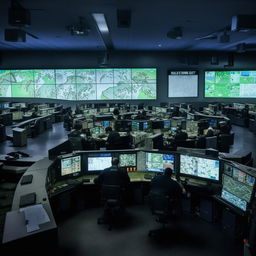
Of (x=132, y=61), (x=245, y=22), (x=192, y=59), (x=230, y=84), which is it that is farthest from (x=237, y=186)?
(x=230, y=84)

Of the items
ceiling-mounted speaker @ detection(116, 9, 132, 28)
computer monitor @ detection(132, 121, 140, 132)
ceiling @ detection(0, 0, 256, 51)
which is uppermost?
ceiling @ detection(0, 0, 256, 51)

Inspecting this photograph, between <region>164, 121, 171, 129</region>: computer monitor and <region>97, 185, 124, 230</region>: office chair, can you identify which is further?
<region>164, 121, 171, 129</region>: computer monitor

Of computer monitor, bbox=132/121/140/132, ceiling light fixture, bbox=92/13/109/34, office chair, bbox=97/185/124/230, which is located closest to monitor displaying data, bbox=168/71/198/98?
ceiling light fixture, bbox=92/13/109/34

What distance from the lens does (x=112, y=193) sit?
4.74m

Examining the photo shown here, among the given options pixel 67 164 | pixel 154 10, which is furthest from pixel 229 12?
pixel 67 164

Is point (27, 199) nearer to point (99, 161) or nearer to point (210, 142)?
point (99, 161)

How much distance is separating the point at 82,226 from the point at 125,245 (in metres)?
0.91

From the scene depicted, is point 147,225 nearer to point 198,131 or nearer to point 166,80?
point 198,131

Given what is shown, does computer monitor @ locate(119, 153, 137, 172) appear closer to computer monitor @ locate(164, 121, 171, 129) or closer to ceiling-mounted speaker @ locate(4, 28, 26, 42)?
ceiling-mounted speaker @ locate(4, 28, 26, 42)

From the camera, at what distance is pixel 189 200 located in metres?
5.44

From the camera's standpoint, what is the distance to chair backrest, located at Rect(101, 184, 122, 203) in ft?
15.5

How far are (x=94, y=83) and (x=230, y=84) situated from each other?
8233mm

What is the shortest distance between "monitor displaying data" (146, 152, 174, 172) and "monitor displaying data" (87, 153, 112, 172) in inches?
27.8

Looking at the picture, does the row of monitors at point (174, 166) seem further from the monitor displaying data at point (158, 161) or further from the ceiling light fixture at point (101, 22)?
the ceiling light fixture at point (101, 22)
